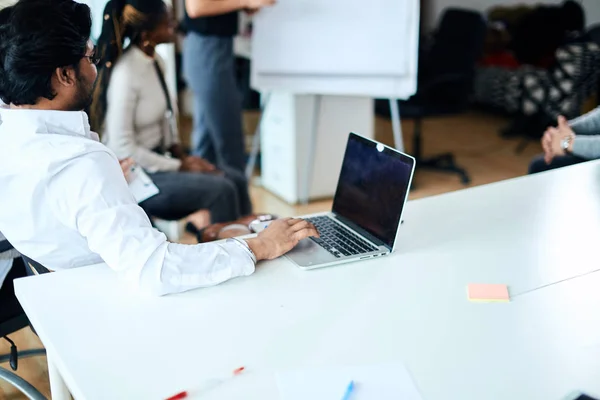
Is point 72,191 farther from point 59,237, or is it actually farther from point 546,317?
point 546,317

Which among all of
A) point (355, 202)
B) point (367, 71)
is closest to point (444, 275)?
point (355, 202)

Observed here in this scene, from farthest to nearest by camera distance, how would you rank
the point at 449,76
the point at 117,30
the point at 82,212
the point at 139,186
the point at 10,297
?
the point at 449,76
the point at 117,30
the point at 139,186
the point at 10,297
the point at 82,212

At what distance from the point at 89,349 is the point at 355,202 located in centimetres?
73

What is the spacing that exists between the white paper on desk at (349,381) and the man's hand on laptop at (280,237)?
1.31 ft

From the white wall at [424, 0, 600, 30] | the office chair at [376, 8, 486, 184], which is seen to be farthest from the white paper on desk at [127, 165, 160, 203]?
the white wall at [424, 0, 600, 30]

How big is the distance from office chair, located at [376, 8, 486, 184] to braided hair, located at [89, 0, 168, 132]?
6.64 ft

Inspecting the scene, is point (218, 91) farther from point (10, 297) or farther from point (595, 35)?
point (595, 35)

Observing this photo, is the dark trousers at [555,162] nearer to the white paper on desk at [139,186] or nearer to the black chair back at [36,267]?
the white paper on desk at [139,186]

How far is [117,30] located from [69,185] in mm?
1223

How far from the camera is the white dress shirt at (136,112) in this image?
7.63 ft

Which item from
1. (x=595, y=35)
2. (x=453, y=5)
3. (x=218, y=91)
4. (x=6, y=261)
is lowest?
(x=6, y=261)

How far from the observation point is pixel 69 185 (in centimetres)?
127

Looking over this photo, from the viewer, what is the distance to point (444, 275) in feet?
4.41

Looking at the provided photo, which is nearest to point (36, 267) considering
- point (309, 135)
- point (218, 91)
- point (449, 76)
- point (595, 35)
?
point (218, 91)
